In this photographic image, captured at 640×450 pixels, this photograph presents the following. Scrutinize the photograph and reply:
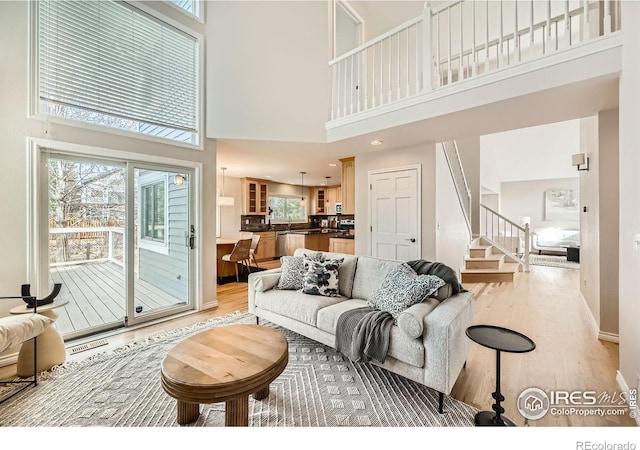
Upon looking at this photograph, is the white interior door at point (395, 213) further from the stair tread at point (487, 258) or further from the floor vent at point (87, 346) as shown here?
the floor vent at point (87, 346)

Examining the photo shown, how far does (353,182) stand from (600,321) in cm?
377

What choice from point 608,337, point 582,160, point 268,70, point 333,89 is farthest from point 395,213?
point 268,70

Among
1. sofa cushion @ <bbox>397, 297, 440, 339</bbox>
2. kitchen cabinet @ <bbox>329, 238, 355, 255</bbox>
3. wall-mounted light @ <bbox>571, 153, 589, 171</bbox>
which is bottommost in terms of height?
sofa cushion @ <bbox>397, 297, 440, 339</bbox>

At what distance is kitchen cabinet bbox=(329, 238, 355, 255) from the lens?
5457mm

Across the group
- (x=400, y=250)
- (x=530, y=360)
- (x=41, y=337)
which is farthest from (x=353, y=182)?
(x=41, y=337)

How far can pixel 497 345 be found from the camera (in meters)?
1.48

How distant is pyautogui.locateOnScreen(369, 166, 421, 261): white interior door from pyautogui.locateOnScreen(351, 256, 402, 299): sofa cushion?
5.45 ft

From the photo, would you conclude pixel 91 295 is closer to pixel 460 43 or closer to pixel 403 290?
pixel 403 290

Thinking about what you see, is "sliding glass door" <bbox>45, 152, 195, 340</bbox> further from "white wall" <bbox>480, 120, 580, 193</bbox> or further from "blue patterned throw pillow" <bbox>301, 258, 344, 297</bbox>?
"white wall" <bbox>480, 120, 580, 193</bbox>

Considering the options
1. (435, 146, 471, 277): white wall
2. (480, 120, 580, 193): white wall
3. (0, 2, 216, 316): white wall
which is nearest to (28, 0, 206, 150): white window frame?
(0, 2, 216, 316): white wall

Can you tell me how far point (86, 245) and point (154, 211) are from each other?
78cm
